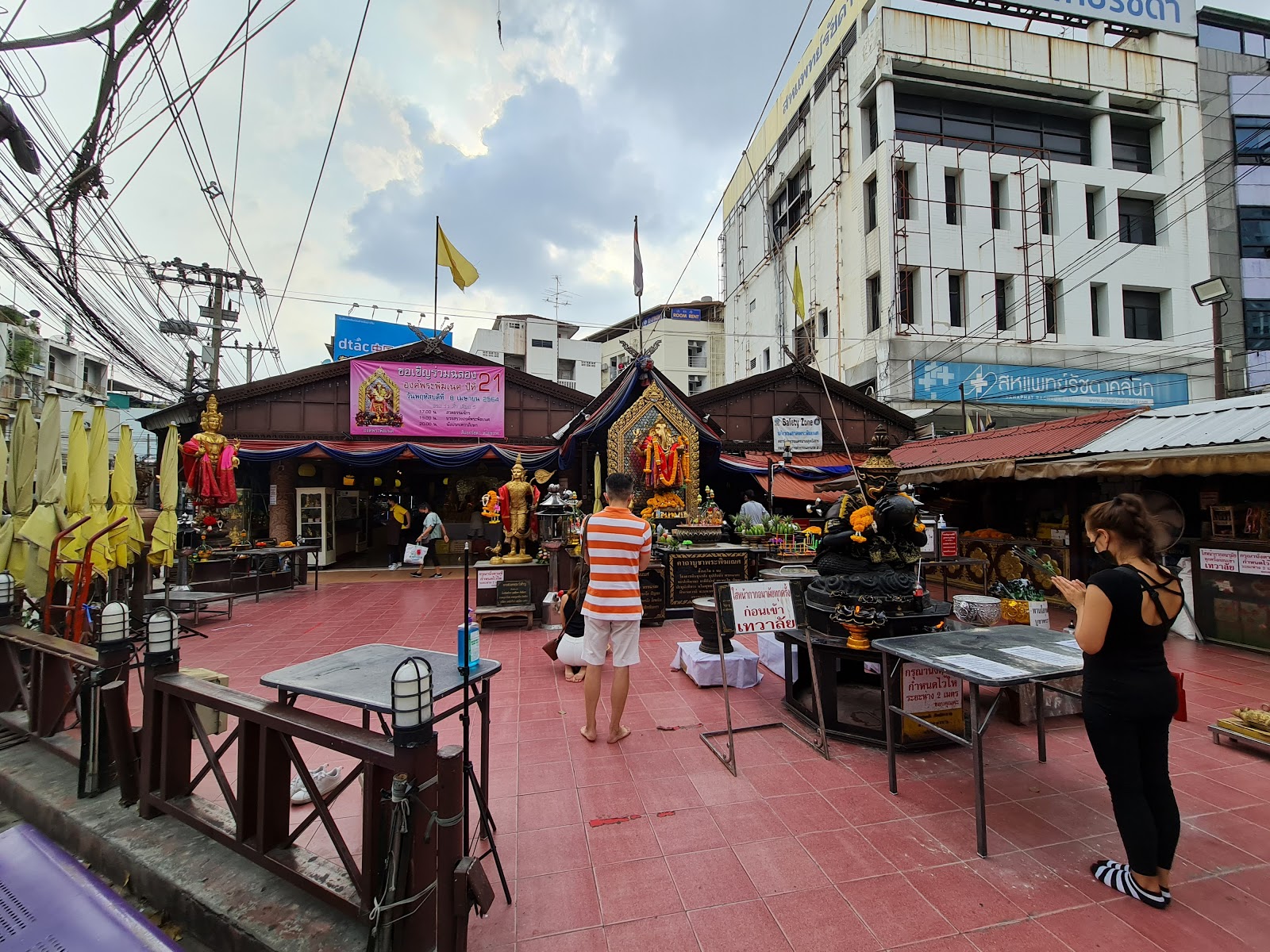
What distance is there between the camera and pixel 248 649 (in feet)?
21.2

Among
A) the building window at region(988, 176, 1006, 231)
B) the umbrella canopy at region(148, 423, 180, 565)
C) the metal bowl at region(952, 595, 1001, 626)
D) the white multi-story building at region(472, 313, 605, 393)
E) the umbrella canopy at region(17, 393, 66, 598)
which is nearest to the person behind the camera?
the umbrella canopy at region(17, 393, 66, 598)

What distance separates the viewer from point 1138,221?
67.3 ft

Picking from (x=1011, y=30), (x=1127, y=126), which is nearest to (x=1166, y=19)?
(x=1127, y=126)

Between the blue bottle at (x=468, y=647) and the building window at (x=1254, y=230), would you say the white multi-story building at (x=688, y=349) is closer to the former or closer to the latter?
the building window at (x=1254, y=230)

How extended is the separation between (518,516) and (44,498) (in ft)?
15.6

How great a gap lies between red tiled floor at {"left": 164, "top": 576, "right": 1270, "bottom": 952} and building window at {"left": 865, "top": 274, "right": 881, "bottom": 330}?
16.4 meters

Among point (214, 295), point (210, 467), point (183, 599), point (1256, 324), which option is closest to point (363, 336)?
point (214, 295)

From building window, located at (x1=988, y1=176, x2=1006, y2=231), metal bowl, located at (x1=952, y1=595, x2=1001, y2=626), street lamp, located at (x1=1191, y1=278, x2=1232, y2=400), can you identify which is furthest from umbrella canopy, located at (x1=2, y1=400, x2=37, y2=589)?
building window, located at (x1=988, y1=176, x2=1006, y2=231)

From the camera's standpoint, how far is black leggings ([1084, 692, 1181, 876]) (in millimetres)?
2314

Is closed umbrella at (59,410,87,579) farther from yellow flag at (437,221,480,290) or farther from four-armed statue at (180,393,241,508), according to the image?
yellow flag at (437,221,480,290)

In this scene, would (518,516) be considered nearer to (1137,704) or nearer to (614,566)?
(614,566)

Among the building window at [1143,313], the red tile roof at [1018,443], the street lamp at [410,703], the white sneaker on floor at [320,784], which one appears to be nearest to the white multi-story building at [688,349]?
the building window at [1143,313]

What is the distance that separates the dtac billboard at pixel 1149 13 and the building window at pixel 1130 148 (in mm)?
3409

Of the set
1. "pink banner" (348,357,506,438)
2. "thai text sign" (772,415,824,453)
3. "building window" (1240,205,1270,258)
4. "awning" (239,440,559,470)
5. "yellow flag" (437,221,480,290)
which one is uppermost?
"building window" (1240,205,1270,258)
